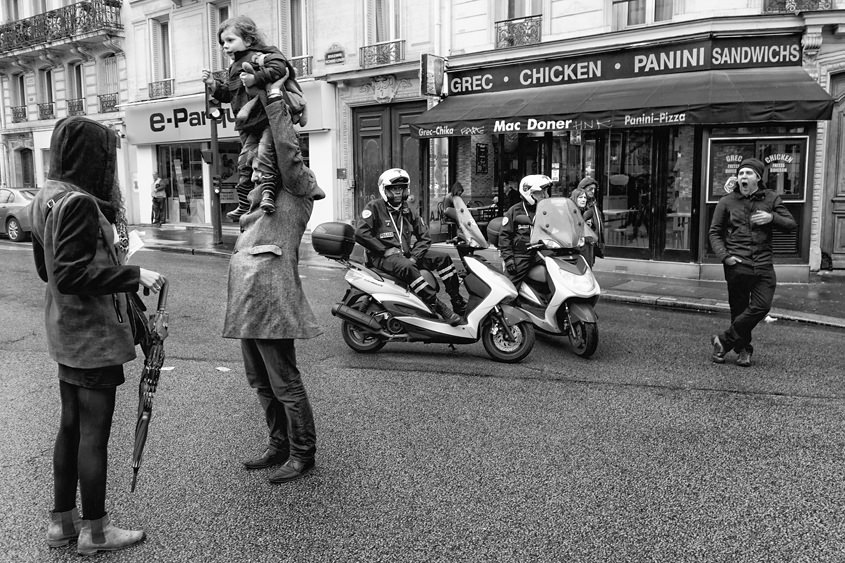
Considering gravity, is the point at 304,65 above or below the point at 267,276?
above

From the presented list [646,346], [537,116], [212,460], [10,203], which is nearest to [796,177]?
[537,116]

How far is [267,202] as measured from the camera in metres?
3.72

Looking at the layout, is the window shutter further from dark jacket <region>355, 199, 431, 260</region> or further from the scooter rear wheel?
the scooter rear wheel

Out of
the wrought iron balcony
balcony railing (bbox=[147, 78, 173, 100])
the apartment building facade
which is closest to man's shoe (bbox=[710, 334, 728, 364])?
the apartment building facade

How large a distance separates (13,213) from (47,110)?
36.2 ft

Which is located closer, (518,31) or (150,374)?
(150,374)

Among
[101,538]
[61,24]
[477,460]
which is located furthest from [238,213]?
[61,24]

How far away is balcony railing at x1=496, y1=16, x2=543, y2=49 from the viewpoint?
15242mm

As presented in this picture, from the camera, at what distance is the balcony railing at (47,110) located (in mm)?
27953

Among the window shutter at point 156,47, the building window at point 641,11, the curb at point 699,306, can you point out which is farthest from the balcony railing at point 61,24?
the curb at point 699,306

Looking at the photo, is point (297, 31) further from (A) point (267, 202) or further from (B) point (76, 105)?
(A) point (267, 202)

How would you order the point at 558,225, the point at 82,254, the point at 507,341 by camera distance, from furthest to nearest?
the point at 558,225
the point at 507,341
the point at 82,254

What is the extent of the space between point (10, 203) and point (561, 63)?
14.7 metres

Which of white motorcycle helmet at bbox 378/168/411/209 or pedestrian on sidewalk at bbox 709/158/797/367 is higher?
white motorcycle helmet at bbox 378/168/411/209
